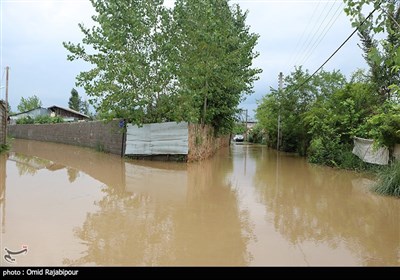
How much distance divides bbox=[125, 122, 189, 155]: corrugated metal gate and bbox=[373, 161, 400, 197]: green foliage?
6.76m

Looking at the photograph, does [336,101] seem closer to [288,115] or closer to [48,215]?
[288,115]

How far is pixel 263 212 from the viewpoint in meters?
5.78

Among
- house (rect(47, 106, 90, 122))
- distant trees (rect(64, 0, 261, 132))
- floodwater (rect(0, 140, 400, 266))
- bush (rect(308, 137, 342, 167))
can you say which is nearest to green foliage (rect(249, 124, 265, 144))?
house (rect(47, 106, 90, 122))

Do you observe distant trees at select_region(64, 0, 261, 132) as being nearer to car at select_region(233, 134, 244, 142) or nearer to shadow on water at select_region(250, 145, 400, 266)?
shadow on water at select_region(250, 145, 400, 266)

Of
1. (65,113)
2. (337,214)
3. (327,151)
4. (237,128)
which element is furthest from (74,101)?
(337,214)

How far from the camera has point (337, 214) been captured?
5777mm

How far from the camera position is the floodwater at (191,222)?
143 inches

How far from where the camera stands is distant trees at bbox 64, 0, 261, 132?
12.1 meters

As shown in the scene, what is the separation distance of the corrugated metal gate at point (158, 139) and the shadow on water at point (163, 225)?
3.73 m

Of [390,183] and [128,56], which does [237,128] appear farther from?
[390,183]

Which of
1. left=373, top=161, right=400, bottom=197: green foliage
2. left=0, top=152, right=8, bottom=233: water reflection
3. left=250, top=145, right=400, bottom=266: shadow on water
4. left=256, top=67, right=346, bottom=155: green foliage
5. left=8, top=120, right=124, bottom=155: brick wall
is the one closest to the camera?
left=250, top=145, right=400, bottom=266: shadow on water

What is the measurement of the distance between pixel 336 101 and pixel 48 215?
1215 cm
